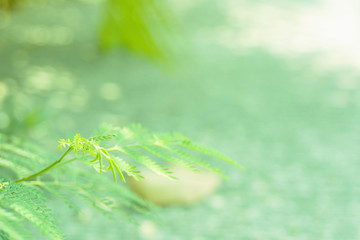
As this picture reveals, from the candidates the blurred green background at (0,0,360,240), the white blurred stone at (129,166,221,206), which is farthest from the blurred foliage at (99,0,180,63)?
the white blurred stone at (129,166,221,206)

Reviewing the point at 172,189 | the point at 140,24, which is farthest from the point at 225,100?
the point at 172,189

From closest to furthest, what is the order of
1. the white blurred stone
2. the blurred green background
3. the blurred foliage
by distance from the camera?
1. the blurred green background
2. the white blurred stone
3. the blurred foliage

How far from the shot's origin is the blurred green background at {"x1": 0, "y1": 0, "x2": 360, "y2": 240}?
2.52m

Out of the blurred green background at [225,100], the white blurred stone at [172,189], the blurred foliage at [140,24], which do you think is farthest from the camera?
the blurred foliage at [140,24]

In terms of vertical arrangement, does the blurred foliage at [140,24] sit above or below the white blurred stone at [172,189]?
above

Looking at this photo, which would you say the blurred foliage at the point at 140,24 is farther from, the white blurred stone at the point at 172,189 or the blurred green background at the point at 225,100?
the white blurred stone at the point at 172,189

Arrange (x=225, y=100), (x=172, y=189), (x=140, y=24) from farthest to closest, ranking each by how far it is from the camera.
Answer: (x=140, y=24), (x=225, y=100), (x=172, y=189)

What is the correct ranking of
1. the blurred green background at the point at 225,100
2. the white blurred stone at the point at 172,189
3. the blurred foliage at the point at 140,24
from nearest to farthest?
the blurred green background at the point at 225,100
the white blurred stone at the point at 172,189
the blurred foliage at the point at 140,24

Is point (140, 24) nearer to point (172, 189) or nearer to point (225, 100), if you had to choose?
point (225, 100)

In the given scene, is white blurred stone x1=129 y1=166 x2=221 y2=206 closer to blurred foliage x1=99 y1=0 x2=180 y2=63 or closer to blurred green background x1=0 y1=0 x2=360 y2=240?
blurred green background x1=0 y1=0 x2=360 y2=240

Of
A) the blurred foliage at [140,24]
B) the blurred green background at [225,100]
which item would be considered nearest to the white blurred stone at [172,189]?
the blurred green background at [225,100]

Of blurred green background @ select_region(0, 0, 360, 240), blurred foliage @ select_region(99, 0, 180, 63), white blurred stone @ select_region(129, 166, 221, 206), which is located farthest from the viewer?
blurred foliage @ select_region(99, 0, 180, 63)

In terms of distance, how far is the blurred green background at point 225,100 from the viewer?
2521mm

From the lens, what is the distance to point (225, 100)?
4.18 meters
